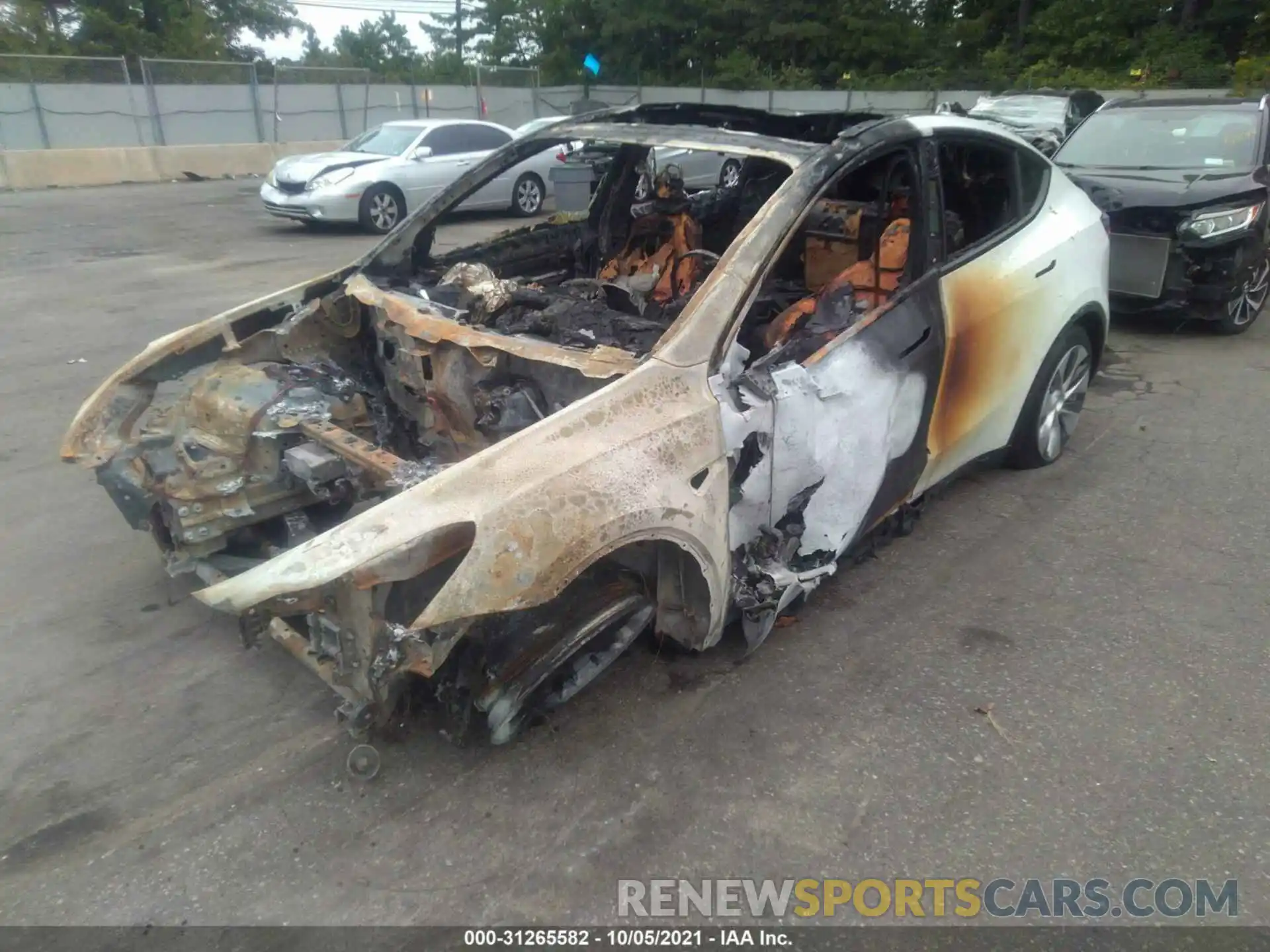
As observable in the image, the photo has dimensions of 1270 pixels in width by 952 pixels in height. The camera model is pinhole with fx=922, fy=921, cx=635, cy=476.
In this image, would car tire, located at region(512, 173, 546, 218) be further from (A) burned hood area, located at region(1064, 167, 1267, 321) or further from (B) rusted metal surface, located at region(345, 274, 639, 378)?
(B) rusted metal surface, located at region(345, 274, 639, 378)

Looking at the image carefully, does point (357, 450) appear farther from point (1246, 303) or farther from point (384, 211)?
point (384, 211)

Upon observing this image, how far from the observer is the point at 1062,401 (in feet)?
15.5

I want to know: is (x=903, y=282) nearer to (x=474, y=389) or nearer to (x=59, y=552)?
(x=474, y=389)

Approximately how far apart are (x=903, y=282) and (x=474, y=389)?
1.68 metres

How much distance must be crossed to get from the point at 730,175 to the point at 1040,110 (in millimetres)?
8978

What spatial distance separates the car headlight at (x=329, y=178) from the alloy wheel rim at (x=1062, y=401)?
10756mm

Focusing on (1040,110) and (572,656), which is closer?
(572,656)

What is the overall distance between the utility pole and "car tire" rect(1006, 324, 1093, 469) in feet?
162

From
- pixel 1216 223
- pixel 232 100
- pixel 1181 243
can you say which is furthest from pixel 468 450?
pixel 232 100

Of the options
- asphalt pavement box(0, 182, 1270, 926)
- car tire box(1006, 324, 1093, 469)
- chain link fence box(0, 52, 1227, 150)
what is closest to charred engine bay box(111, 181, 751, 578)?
asphalt pavement box(0, 182, 1270, 926)

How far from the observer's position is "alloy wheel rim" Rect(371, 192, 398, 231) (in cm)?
1305

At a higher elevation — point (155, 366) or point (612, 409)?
point (612, 409)

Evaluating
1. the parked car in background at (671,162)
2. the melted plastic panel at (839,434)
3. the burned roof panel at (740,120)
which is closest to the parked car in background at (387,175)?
the parked car in background at (671,162)

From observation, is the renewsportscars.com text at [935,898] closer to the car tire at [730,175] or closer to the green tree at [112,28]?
the car tire at [730,175]
